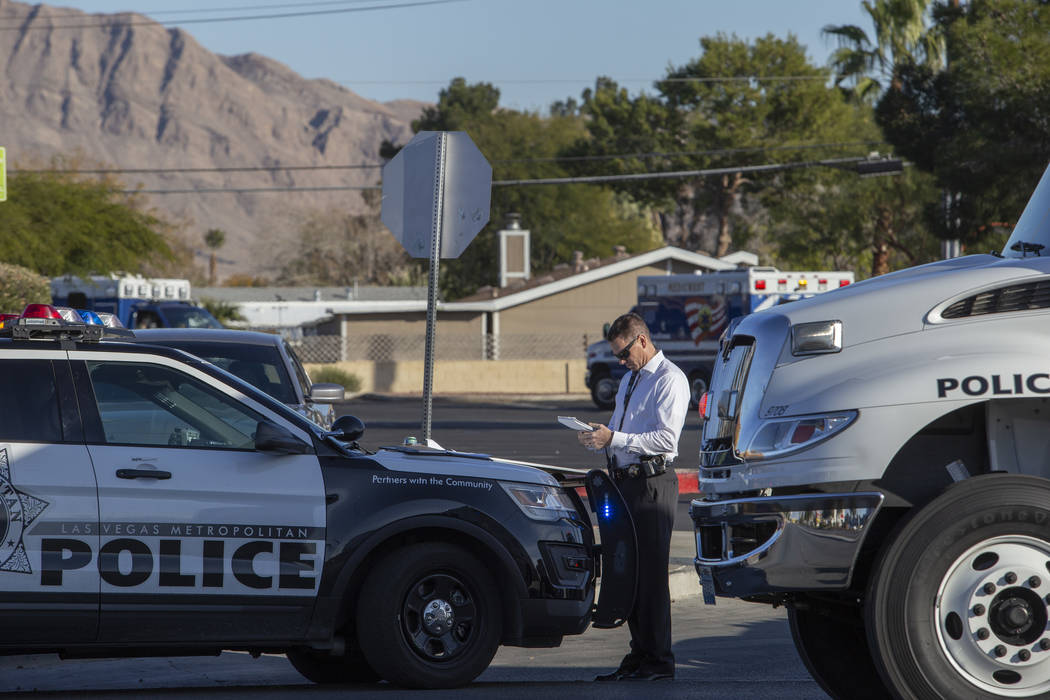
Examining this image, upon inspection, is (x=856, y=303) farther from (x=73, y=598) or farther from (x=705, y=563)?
(x=73, y=598)

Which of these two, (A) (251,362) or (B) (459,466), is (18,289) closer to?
(A) (251,362)

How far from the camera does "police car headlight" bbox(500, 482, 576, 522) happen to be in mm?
6816

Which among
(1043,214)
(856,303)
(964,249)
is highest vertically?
(964,249)

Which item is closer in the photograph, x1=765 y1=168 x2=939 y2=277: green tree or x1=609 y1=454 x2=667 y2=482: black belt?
x1=609 y1=454 x2=667 y2=482: black belt

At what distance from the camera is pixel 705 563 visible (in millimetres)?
5562

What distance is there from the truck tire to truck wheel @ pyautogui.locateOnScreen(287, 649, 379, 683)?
123 inches

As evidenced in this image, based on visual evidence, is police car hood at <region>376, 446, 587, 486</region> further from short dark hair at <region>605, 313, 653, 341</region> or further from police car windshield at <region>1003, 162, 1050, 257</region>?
police car windshield at <region>1003, 162, 1050, 257</region>

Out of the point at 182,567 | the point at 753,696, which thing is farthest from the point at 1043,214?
the point at 182,567

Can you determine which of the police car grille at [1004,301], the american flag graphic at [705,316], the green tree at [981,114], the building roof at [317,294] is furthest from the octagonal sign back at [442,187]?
the building roof at [317,294]

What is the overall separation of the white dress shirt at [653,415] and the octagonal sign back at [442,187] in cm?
223

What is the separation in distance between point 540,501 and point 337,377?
107 feet

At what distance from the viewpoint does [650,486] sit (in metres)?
7.26

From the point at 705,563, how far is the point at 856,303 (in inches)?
46.3

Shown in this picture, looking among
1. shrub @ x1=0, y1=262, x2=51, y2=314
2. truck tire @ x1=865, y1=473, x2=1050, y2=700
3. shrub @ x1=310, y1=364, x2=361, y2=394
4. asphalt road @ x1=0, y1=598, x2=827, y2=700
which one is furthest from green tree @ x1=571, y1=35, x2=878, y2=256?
truck tire @ x1=865, y1=473, x2=1050, y2=700
